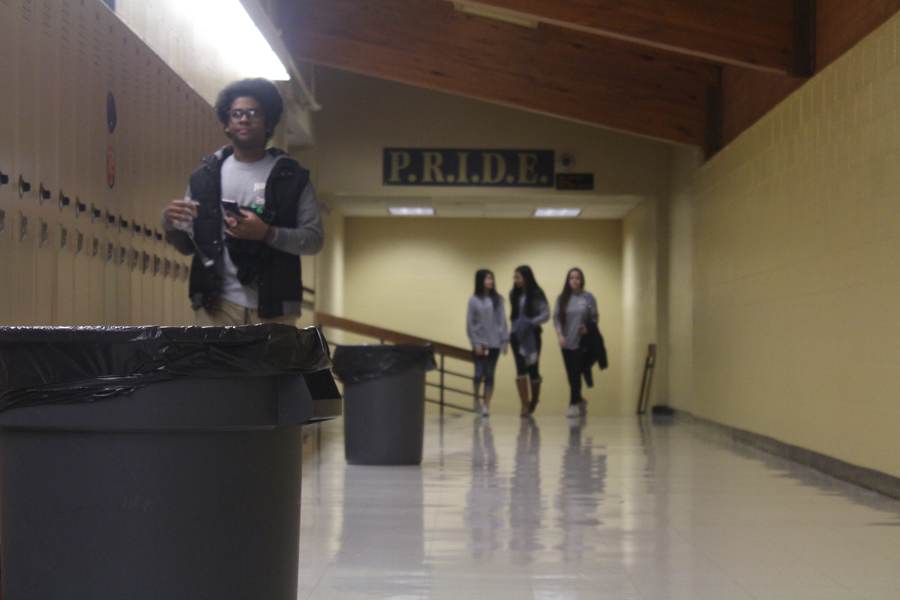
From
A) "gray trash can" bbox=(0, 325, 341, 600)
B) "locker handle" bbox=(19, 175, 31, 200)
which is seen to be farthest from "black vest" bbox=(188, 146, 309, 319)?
"gray trash can" bbox=(0, 325, 341, 600)

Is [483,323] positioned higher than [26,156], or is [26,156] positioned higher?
[26,156]

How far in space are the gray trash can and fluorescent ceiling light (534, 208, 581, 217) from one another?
9914mm

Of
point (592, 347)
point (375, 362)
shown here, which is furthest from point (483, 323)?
point (375, 362)

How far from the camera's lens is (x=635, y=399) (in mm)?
11227

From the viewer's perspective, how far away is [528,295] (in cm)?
924

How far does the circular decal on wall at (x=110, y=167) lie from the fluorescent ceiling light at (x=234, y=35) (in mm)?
1115

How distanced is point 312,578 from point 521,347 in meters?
6.70

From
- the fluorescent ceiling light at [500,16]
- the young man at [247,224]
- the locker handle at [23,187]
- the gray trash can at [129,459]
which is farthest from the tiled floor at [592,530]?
the fluorescent ceiling light at [500,16]

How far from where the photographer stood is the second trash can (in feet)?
16.9

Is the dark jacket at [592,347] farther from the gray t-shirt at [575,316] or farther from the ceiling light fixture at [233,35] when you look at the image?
the ceiling light fixture at [233,35]

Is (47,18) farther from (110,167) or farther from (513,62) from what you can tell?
(513,62)

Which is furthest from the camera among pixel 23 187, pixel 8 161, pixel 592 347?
pixel 592 347

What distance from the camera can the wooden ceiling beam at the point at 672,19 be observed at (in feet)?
18.9

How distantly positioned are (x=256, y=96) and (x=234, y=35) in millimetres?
2432
